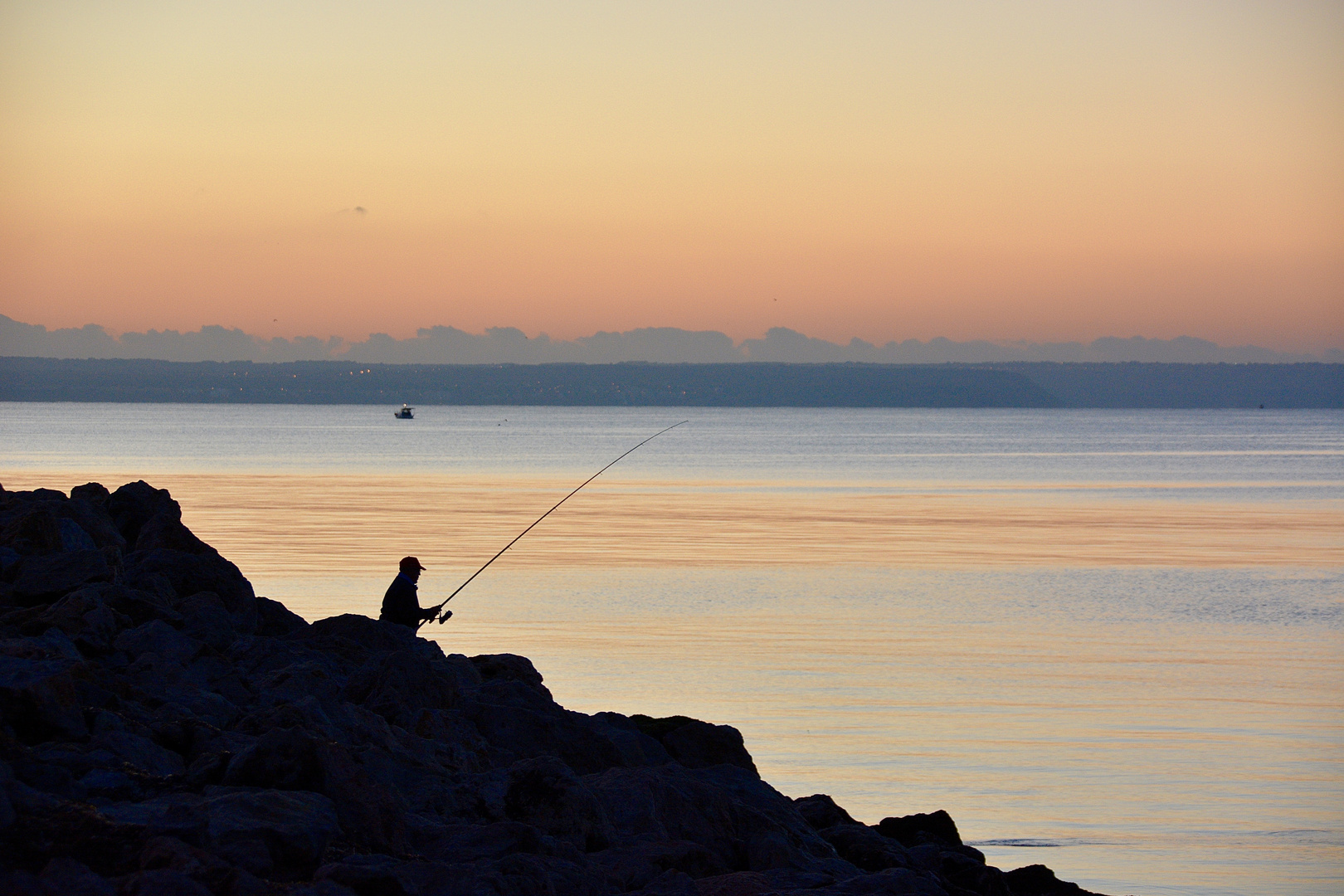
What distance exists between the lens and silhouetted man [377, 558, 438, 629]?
11070 millimetres

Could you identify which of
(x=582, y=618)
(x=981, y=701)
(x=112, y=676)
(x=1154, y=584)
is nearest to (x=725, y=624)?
(x=582, y=618)

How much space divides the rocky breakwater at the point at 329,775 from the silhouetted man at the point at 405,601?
665mm

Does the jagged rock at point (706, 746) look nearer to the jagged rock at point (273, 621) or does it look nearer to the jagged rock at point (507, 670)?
the jagged rock at point (507, 670)

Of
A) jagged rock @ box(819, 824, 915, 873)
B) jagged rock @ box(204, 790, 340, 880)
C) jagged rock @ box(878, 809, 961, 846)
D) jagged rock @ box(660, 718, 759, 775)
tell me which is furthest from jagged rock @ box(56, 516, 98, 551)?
jagged rock @ box(878, 809, 961, 846)

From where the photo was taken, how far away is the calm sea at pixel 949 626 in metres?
10.6

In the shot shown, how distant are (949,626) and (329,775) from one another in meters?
13.3

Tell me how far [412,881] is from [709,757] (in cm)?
432

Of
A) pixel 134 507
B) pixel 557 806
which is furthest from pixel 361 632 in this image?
pixel 134 507

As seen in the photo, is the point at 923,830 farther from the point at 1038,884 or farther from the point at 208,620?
the point at 208,620

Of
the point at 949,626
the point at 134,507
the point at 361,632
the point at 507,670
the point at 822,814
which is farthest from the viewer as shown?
the point at 949,626

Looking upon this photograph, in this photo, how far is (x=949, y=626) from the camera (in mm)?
18359

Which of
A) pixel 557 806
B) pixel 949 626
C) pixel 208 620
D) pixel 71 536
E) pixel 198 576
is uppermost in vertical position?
pixel 71 536

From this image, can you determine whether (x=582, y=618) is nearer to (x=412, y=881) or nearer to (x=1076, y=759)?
(x=1076, y=759)

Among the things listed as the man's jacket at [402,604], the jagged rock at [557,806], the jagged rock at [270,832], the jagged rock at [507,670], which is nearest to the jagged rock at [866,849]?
the jagged rock at [557,806]
